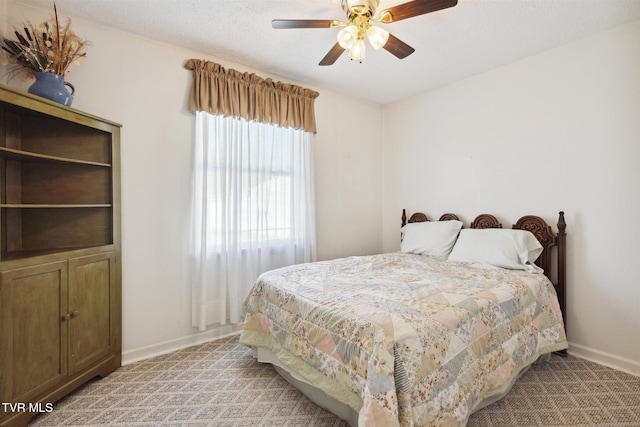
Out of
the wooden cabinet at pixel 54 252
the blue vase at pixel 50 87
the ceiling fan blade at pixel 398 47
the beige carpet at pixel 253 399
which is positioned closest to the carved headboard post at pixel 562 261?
the beige carpet at pixel 253 399

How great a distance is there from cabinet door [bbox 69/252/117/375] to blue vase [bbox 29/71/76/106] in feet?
3.32

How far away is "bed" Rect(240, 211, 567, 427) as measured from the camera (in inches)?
51.3

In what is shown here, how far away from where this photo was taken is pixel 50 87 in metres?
1.82

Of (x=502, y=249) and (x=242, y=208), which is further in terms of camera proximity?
Result: (x=242, y=208)

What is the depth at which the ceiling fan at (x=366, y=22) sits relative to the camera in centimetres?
162

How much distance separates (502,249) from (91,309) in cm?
313

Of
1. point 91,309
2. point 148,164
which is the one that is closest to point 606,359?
point 91,309

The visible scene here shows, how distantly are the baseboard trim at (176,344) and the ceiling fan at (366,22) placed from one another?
2520mm

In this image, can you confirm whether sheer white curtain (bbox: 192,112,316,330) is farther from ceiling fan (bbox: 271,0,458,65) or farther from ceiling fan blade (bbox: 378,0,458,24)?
ceiling fan blade (bbox: 378,0,458,24)

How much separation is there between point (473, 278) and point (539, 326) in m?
0.53

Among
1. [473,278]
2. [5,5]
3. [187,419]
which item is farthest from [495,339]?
[5,5]

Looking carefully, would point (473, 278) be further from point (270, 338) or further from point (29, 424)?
point (29, 424)

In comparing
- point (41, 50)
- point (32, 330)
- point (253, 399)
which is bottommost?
point (253, 399)

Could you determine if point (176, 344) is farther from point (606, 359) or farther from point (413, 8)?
point (606, 359)
